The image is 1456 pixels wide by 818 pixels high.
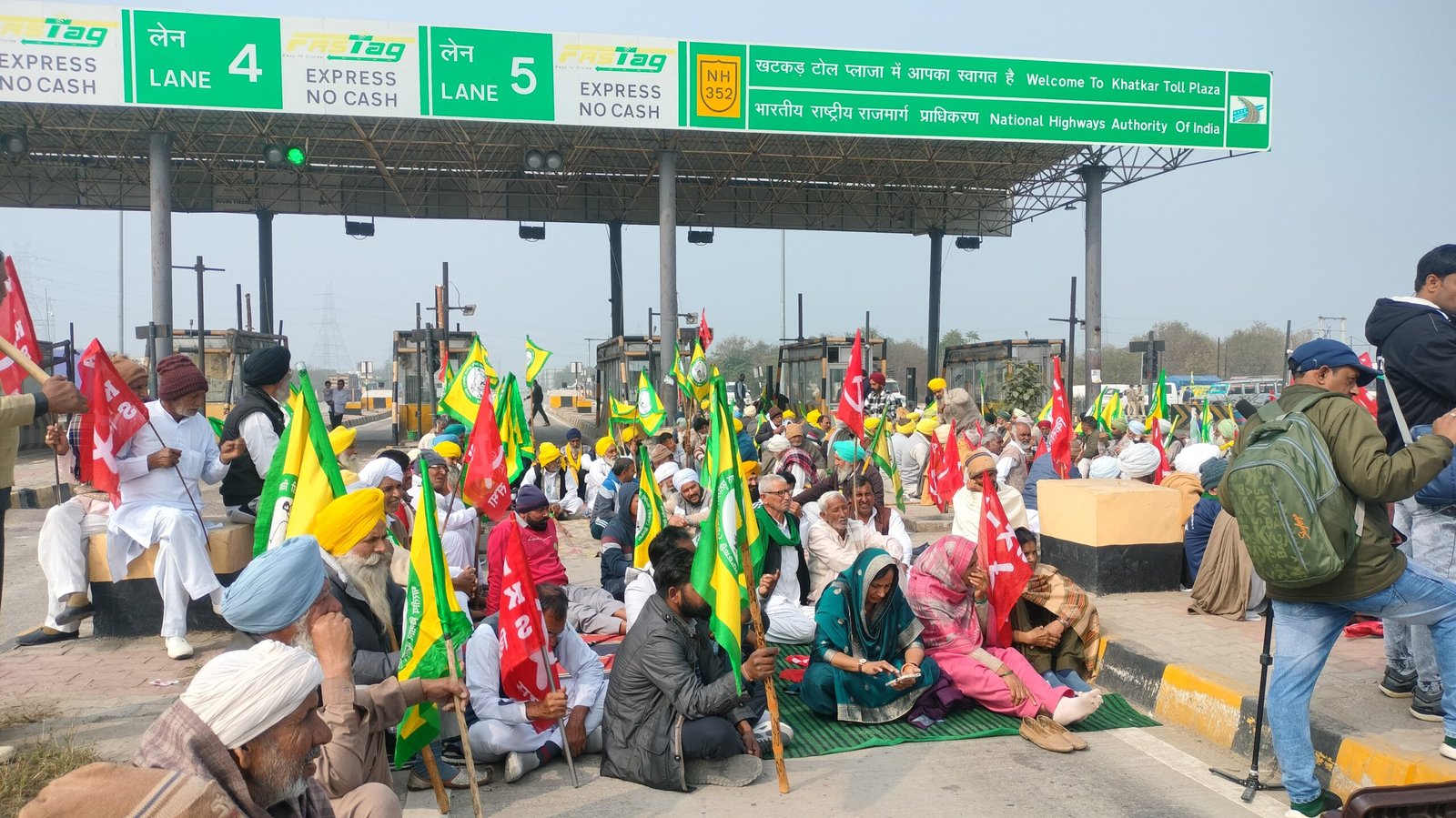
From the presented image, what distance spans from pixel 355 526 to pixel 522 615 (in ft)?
2.93

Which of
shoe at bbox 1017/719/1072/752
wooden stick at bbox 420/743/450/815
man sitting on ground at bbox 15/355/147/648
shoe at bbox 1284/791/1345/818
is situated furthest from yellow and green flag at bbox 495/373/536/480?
shoe at bbox 1284/791/1345/818

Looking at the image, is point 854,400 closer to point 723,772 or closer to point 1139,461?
point 1139,461

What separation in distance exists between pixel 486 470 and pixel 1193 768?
4781 millimetres

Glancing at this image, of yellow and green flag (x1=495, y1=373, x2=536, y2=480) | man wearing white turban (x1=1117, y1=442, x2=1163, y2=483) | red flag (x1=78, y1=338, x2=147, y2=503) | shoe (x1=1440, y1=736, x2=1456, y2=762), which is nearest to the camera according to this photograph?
shoe (x1=1440, y1=736, x2=1456, y2=762)

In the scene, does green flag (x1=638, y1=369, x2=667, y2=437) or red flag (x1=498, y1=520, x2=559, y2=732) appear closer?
red flag (x1=498, y1=520, x2=559, y2=732)

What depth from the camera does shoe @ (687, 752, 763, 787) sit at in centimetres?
466

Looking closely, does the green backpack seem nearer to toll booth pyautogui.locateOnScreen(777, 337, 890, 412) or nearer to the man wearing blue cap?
the man wearing blue cap

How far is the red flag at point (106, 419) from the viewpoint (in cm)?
610

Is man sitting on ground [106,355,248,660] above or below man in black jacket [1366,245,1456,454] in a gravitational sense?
below

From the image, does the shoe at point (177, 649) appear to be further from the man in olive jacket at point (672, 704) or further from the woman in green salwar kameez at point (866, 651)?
the woman in green salwar kameez at point (866, 651)

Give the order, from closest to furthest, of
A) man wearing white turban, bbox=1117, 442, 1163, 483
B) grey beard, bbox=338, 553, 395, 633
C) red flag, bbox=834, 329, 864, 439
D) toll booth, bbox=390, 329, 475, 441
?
1. grey beard, bbox=338, 553, 395, 633
2. man wearing white turban, bbox=1117, 442, 1163, 483
3. red flag, bbox=834, 329, 864, 439
4. toll booth, bbox=390, 329, 475, 441

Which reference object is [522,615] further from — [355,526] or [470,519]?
[470,519]

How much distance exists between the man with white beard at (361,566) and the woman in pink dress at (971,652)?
9.20 feet

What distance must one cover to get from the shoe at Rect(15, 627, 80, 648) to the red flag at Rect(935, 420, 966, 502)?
7.47 meters
